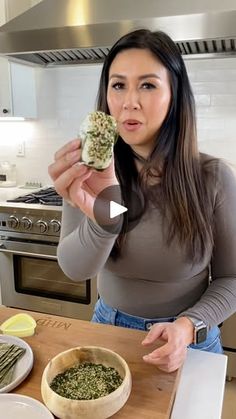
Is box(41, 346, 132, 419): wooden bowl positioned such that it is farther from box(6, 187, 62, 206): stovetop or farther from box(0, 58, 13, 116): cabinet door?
box(0, 58, 13, 116): cabinet door

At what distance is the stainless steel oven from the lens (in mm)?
1946

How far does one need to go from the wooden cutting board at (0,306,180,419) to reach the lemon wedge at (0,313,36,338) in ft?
0.05

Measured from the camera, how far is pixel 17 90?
223 cm

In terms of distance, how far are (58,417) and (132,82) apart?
0.67 meters

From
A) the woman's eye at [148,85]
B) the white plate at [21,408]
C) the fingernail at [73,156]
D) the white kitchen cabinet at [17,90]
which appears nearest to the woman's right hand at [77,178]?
the fingernail at [73,156]

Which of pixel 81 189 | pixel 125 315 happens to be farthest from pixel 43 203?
pixel 81 189

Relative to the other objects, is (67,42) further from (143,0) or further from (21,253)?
(21,253)

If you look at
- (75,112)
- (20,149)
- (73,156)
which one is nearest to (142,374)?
(73,156)

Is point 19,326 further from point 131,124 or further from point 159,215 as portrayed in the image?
point 131,124

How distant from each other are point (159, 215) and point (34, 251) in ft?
4.14

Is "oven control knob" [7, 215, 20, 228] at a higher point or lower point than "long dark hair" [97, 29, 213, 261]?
lower

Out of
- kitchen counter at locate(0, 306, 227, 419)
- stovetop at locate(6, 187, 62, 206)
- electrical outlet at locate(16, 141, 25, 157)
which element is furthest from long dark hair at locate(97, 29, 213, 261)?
electrical outlet at locate(16, 141, 25, 157)

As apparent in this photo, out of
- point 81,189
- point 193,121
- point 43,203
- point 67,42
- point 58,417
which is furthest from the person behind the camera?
point 43,203

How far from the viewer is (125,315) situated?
3.08ft
